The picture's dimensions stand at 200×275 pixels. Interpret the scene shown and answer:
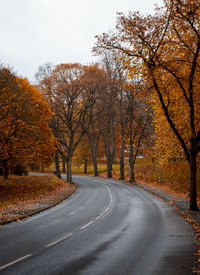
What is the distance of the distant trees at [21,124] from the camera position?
21391mm

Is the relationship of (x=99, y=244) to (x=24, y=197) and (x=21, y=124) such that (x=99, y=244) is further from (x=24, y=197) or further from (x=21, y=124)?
(x=21, y=124)

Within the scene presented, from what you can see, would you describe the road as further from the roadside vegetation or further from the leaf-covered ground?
the roadside vegetation

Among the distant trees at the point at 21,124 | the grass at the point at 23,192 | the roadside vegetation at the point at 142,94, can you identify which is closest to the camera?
the roadside vegetation at the point at 142,94

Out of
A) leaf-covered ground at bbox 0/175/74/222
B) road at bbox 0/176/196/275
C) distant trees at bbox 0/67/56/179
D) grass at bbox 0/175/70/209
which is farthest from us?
distant trees at bbox 0/67/56/179

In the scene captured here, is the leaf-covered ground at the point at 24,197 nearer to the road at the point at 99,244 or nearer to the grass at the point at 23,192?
the grass at the point at 23,192

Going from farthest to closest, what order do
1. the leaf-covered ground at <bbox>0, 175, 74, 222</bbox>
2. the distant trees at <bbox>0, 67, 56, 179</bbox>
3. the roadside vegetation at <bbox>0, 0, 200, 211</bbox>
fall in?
the distant trees at <bbox>0, 67, 56, 179</bbox>, the leaf-covered ground at <bbox>0, 175, 74, 222</bbox>, the roadside vegetation at <bbox>0, 0, 200, 211</bbox>

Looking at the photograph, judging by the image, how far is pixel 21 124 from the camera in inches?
907

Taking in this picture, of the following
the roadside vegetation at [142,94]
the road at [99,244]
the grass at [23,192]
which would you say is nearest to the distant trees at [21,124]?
the roadside vegetation at [142,94]

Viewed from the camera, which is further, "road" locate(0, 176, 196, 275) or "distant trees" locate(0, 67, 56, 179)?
"distant trees" locate(0, 67, 56, 179)

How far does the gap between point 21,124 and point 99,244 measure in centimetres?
1641

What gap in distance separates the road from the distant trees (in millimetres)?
9361

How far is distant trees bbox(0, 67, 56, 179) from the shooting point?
2139 centimetres

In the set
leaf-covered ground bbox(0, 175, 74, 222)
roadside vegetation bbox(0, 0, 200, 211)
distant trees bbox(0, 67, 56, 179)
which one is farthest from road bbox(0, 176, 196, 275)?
distant trees bbox(0, 67, 56, 179)

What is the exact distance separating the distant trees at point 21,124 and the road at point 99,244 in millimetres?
9361
